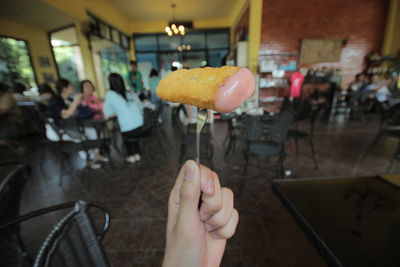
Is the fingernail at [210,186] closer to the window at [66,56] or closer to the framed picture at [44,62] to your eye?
the window at [66,56]

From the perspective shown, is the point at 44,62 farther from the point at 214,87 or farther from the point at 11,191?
the point at 214,87

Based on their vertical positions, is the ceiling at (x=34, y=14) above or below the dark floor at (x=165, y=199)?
above

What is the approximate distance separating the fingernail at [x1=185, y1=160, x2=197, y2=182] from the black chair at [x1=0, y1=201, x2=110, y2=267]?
0.48 m

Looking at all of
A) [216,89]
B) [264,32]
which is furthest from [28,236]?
[264,32]

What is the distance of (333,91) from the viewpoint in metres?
6.58

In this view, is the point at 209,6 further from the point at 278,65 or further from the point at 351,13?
the point at 351,13

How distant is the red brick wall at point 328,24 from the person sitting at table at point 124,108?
5.14m

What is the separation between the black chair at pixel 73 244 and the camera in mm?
584

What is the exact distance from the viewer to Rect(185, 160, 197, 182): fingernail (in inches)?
20.6

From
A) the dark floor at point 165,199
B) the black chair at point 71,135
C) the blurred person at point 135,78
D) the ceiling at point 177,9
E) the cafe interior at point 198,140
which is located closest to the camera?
the cafe interior at point 198,140

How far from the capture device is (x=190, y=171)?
1.73ft

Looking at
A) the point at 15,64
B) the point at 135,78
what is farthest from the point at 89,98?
the point at 15,64

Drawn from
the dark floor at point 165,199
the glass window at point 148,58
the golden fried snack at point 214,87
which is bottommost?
the dark floor at point 165,199

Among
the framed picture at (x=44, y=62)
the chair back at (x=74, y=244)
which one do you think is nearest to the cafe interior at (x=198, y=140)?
the chair back at (x=74, y=244)
